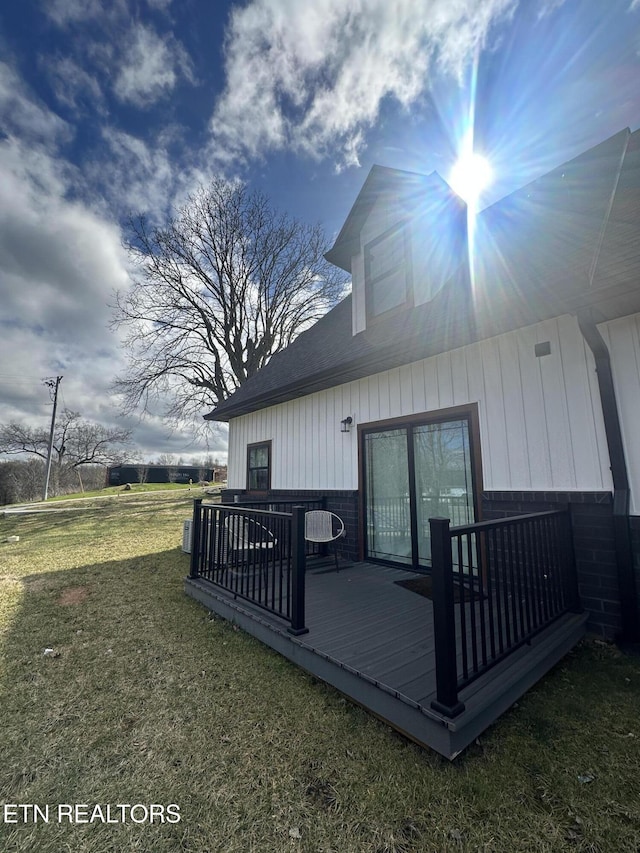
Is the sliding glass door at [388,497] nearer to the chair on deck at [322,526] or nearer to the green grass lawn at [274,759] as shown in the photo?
the chair on deck at [322,526]

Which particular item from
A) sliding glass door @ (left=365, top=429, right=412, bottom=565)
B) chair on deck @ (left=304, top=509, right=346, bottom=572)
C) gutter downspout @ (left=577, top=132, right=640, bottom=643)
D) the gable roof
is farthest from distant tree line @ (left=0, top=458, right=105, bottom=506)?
gutter downspout @ (left=577, top=132, right=640, bottom=643)

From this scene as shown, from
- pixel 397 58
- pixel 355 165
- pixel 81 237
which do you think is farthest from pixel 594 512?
pixel 81 237

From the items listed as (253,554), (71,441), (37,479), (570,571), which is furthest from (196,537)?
(71,441)

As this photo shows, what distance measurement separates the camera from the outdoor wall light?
582 centimetres

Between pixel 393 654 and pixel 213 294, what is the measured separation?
17537mm

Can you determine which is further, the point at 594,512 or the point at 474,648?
the point at 594,512

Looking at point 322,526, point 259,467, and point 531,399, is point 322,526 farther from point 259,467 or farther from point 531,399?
point 531,399

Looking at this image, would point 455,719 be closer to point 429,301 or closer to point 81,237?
point 429,301

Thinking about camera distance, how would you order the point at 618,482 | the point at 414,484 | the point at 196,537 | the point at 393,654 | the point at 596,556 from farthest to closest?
the point at 414,484 < the point at 196,537 < the point at 596,556 < the point at 618,482 < the point at 393,654

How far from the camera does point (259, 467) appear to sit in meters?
8.15

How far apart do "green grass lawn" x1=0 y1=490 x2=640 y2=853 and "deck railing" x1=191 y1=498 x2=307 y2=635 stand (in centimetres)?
46

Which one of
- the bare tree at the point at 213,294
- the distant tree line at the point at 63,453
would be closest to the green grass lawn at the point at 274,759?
the bare tree at the point at 213,294

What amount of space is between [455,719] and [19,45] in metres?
9.74

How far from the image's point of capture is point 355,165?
8328 millimetres
